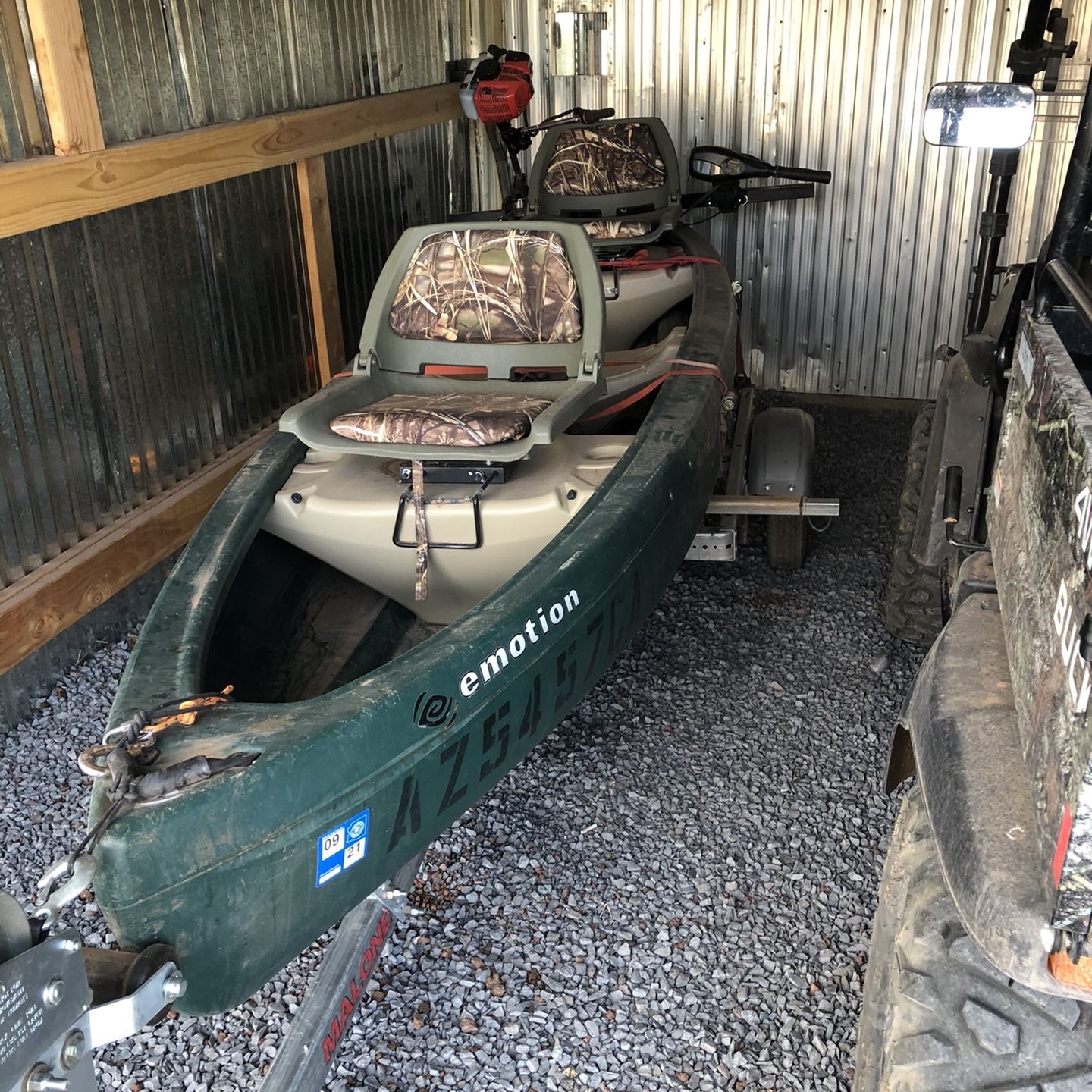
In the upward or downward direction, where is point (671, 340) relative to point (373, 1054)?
upward

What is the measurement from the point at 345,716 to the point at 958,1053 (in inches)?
41.9

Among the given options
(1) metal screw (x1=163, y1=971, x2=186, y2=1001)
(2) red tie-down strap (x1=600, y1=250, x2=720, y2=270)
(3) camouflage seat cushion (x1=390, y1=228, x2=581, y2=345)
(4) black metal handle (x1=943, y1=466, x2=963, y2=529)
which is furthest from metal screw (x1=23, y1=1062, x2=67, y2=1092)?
(2) red tie-down strap (x1=600, y1=250, x2=720, y2=270)

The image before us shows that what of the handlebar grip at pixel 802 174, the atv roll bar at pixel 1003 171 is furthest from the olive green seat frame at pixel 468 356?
the handlebar grip at pixel 802 174

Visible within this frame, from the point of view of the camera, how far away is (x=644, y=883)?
264 cm

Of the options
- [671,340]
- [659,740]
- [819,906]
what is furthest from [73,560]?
[819,906]

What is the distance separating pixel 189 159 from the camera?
3.82 metres

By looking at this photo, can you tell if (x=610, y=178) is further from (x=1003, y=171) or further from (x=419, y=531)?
(x=419, y=531)

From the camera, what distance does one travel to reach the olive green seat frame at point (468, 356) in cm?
342

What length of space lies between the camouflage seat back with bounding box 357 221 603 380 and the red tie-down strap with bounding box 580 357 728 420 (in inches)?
6.8

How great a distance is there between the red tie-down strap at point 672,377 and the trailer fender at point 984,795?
1.78 meters

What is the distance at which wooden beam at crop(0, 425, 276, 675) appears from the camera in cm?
328

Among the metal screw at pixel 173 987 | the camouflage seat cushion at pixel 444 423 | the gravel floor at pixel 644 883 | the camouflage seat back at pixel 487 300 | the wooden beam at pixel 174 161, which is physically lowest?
the gravel floor at pixel 644 883

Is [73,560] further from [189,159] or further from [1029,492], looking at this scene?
[1029,492]

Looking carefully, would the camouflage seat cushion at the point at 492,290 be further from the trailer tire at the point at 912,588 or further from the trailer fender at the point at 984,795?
the trailer fender at the point at 984,795
